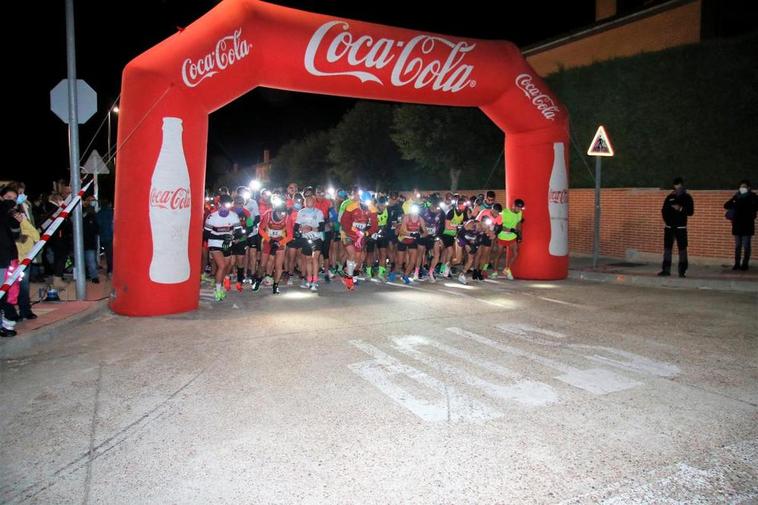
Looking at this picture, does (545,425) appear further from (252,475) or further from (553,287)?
(553,287)

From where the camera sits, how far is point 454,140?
27.2 metres

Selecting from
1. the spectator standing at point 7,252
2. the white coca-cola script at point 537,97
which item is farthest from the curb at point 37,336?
the white coca-cola script at point 537,97

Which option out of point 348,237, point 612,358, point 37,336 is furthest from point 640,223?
point 37,336

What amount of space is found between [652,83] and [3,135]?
36029mm

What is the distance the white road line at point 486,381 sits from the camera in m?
4.80

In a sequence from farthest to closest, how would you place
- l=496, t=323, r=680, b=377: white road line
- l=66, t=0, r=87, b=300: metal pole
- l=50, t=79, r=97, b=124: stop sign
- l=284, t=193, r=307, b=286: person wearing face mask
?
1. l=284, t=193, r=307, b=286: person wearing face mask
2. l=50, t=79, r=97, b=124: stop sign
3. l=66, t=0, r=87, b=300: metal pole
4. l=496, t=323, r=680, b=377: white road line

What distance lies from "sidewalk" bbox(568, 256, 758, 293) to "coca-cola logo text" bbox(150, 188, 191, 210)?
30.2 feet

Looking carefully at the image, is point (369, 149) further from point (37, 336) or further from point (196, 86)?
point (37, 336)

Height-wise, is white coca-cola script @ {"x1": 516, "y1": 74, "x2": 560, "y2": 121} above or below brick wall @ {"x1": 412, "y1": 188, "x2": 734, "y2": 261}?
above

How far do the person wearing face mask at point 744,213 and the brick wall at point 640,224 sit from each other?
162cm

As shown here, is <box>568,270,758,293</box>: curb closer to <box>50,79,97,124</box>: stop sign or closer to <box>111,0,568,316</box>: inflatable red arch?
<box>111,0,568,316</box>: inflatable red arch

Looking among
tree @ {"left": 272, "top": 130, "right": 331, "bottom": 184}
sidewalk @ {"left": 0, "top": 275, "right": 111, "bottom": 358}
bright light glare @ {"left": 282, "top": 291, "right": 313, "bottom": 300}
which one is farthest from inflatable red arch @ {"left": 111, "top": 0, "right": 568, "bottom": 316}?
tree @ {"left": 272, "top": 130, "right": 331, "bottom": 184}

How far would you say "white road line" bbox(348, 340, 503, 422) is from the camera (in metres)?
4.41

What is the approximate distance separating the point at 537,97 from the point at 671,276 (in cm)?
498
